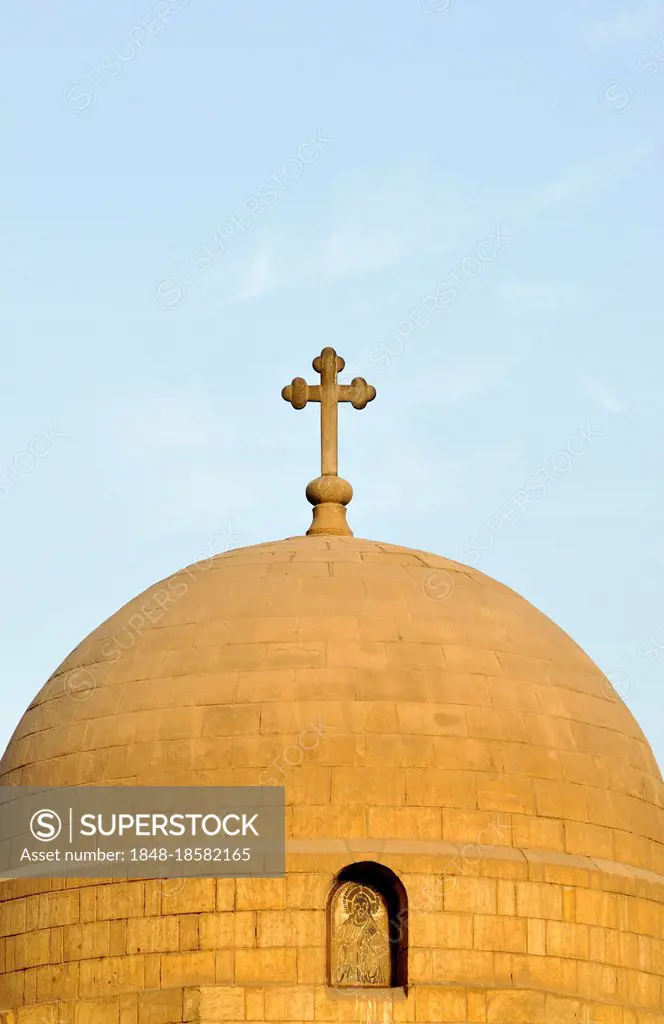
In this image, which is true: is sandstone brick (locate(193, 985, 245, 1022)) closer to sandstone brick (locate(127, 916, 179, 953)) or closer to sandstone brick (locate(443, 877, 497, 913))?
sandstone brick (locate(127, 916, 179, 953))

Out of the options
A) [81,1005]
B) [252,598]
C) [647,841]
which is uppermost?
[252,598]

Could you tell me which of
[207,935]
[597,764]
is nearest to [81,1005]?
[207,935]

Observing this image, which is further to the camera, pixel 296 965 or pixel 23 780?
pixel 23 780

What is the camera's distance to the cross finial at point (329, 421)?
108 feet

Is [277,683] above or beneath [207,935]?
above

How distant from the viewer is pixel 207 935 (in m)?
28.8

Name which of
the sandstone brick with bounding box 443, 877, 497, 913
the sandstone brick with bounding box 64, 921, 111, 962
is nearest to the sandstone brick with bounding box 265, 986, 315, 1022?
the sandstone brick with bounding box 443, 877, 497, 913

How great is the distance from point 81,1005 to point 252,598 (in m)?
4.33

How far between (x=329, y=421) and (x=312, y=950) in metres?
6.55

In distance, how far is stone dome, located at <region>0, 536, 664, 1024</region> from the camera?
94.2 ft

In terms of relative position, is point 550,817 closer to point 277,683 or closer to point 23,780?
point 277,683

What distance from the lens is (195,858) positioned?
29.1 meters

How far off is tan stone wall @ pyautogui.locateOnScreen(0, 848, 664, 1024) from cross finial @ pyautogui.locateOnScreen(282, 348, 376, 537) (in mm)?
4965

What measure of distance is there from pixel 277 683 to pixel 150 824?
175 centimetres
